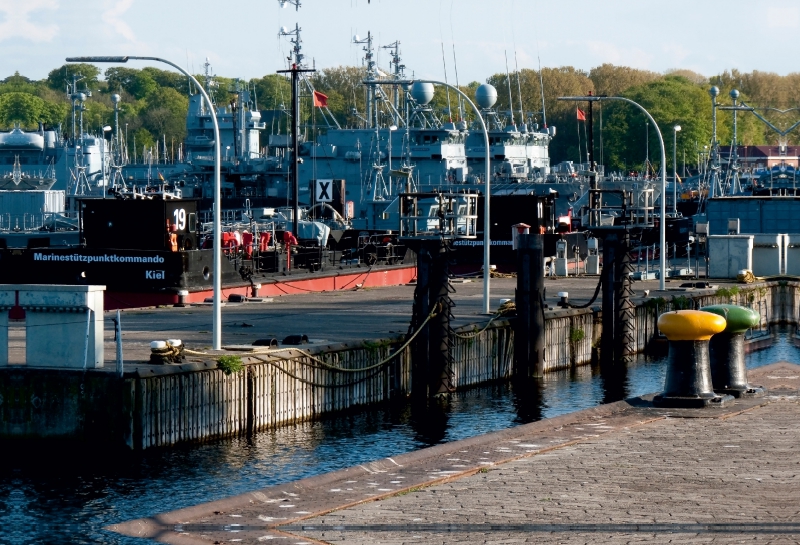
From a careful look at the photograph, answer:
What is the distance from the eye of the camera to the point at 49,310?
19578 mm

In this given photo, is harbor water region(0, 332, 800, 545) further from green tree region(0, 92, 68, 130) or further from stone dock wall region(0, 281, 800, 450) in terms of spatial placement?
green tree region(0, 92, 68, 130)

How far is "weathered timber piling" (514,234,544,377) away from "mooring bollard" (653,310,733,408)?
946 centimetres

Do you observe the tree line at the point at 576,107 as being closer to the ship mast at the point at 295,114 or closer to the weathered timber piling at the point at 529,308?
the ship mast at the point at 295,114

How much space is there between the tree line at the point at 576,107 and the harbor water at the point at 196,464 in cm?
8987

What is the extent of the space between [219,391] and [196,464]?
179 centimetres

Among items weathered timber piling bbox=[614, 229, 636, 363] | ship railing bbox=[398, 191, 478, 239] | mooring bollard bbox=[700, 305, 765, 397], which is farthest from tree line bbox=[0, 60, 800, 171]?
mooring bollard bbox=[700, 305, 765, 397]

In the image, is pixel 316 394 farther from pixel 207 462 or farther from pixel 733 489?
pixel 733 489

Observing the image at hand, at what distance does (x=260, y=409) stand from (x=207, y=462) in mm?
2480

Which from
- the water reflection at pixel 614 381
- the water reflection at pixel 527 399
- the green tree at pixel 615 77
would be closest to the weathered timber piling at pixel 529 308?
the water reflection at pixel 527 399

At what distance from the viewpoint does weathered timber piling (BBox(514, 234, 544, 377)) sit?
92.7ft

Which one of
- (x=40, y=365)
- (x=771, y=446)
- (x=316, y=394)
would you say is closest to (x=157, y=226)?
(x=316, y=394)

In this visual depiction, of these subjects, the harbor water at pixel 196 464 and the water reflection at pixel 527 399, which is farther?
the water reflection at pixel 527 399

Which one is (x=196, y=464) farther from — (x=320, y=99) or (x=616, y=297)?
(x=320, y=99)

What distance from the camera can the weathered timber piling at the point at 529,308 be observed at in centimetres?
2827
